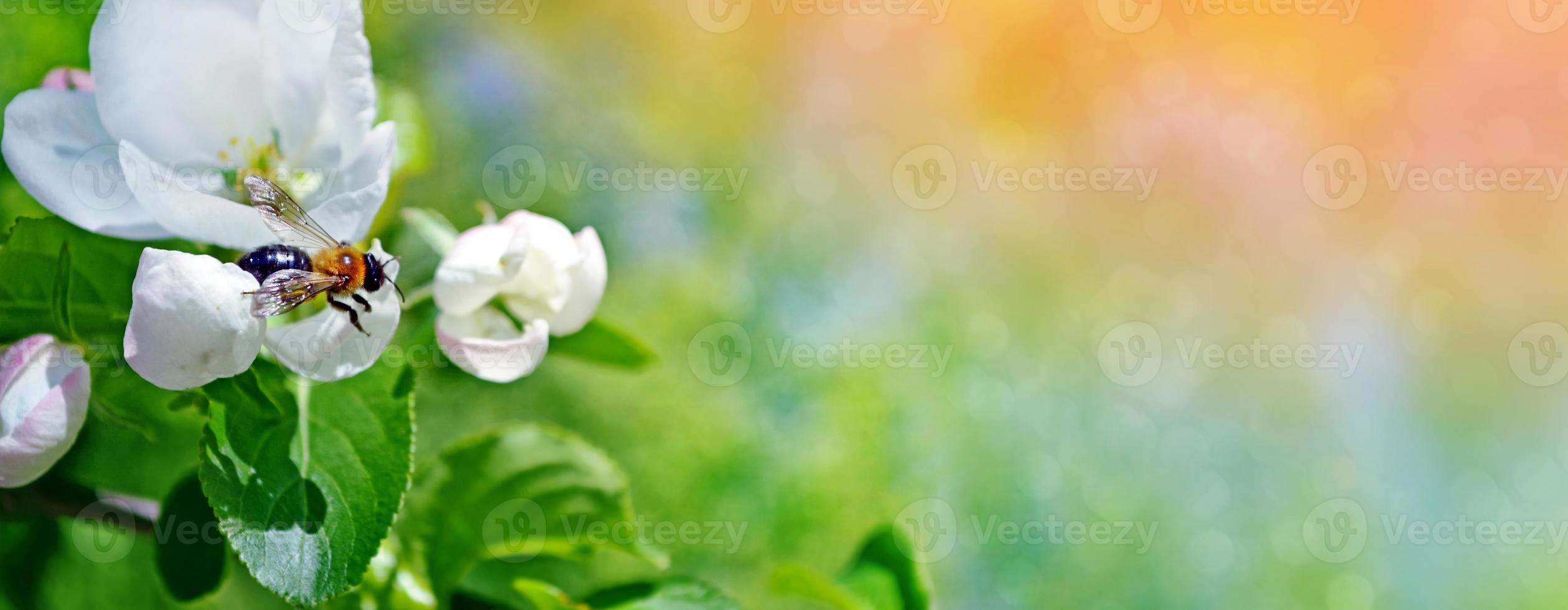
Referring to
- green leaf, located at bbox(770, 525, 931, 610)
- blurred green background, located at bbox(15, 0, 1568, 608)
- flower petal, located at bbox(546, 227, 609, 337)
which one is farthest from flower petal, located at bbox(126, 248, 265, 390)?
blurred green background, located at bbox(15, 0, 1568, 608)

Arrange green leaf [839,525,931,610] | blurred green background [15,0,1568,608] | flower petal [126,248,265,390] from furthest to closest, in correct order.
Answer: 1. blurred green background [15,0,1568,608]
2. green leaf [839,525,931,610]
3. flower petal [126,248,265,390]

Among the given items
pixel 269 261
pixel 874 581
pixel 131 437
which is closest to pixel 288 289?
pixel 269 261

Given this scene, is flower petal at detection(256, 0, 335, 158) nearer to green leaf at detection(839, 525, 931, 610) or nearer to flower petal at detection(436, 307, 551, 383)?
flower petal at detection(436, 307, 551, 383)

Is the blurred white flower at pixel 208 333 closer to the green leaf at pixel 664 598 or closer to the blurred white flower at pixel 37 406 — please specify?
the blurred white flower at pixel 37 406

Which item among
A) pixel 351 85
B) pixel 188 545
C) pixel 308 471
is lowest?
pixel 188 545

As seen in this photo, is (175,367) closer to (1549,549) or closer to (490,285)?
(490,285)

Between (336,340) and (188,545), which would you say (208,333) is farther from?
(188,545)
